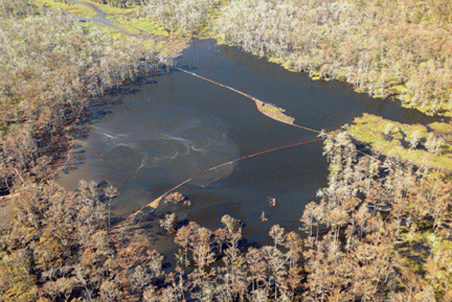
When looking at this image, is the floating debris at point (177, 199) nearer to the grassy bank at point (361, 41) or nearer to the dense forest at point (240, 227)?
the dense forest at point (240, 227)

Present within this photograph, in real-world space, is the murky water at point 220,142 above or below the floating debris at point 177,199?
above

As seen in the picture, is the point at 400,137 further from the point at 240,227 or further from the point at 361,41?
the point at 361,41

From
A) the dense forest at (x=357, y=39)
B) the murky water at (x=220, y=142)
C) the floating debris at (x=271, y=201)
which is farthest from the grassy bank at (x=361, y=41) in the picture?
the floating debris at (x=271, y=201)

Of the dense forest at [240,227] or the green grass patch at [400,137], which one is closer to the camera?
the dense forest at [240,227]

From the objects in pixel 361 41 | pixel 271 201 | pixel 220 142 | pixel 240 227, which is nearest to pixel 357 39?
pixel 361 41

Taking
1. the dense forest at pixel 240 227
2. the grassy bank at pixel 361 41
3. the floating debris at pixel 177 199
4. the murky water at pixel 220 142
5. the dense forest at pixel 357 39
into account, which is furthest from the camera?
the dense forest at pixel 357 39

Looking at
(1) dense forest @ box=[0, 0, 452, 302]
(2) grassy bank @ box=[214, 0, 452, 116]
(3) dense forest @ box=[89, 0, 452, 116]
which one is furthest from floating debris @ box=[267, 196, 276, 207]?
(2) grassy bank @ box=[214, 0, 452, 116]
